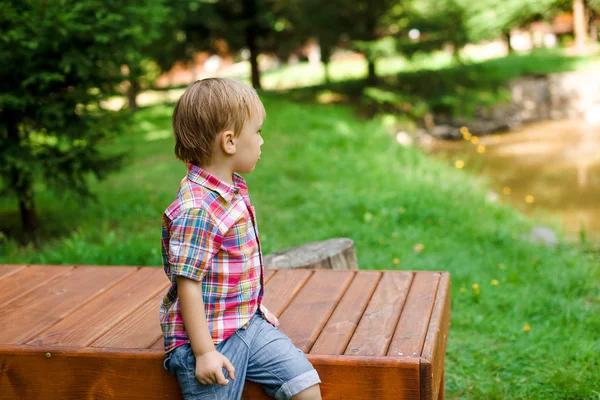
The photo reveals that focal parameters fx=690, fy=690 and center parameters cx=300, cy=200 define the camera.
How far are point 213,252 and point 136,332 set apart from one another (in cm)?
69

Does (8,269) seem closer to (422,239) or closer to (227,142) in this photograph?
(227,142)

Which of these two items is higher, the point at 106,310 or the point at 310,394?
the point at 106,310

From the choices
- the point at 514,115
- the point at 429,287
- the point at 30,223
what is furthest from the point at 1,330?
the point at 514,115

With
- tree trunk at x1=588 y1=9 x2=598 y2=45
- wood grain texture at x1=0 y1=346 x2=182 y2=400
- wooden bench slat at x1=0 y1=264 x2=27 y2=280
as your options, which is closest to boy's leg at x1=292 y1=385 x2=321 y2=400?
wood grain texture at x1=0 y1=346 x2=182 y2=400

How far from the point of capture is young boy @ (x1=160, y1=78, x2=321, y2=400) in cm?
211

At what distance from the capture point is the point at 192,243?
2105mm

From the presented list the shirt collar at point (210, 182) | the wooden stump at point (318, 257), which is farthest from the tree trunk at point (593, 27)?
the shirt collar at point (210, 182)

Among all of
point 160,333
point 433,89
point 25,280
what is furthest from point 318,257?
point 433,89

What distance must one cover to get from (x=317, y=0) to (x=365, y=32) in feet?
4.04

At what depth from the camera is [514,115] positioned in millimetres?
14680

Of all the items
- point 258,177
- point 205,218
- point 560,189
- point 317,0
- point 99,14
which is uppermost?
point 317,0

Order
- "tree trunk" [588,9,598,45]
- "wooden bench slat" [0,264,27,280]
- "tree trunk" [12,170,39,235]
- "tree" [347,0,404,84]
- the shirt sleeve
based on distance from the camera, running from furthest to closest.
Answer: "tree trunk" [588,9,598,45] → "tree" [347,0,404,84] → "tree trunk" [12,170,39,235] → "wooden bench slat" [0,264,27,280] → the shirt sleeve

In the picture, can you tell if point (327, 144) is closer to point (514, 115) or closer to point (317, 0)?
point (317, 0)

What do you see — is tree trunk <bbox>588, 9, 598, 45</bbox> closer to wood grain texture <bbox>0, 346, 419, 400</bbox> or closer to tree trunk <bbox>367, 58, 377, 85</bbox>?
tree trunk <bbox>367, 58, 377, 85</bbox>
